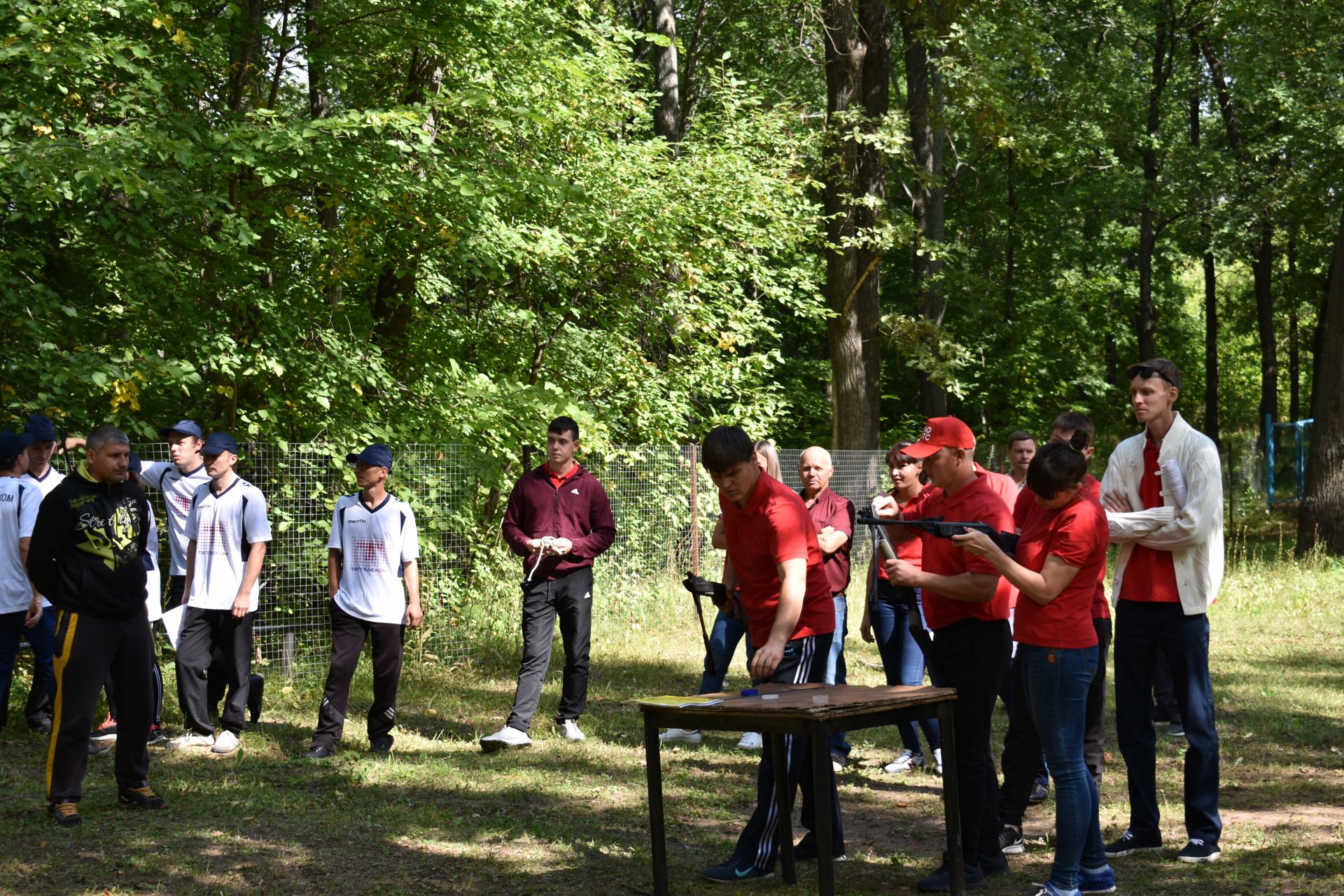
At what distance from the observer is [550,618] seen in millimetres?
8812

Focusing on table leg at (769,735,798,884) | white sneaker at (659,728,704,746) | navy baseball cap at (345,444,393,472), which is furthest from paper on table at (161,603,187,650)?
table leg at (769,735,798,884)

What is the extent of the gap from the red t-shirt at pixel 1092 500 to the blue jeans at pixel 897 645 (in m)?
1.18

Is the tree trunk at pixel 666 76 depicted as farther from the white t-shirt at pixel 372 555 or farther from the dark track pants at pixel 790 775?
the dark track pants at pixel 790 775

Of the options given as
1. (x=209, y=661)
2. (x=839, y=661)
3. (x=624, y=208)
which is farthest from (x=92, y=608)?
(x=624, y=208)

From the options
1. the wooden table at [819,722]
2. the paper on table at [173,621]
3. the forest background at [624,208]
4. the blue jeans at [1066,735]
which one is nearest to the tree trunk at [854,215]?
the forest background at [624,208]

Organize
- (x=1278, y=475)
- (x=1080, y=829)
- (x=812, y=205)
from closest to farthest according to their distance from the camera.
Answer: (x=1080, y=829), (x=812, y=205), (x=1278, y=475)

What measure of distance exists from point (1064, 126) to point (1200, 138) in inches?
336

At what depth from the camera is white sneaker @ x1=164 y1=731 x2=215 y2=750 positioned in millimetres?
8359

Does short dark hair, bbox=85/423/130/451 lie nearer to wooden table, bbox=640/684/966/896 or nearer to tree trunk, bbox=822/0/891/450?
wooden table, bbox=640/684/966/896

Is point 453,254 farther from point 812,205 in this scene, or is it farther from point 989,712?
point 812,205

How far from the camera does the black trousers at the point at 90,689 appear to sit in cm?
650

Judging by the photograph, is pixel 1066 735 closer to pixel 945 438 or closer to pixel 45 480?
pixel 945 438

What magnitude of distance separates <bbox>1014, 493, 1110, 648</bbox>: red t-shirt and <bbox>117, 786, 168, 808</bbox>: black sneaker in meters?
4.63

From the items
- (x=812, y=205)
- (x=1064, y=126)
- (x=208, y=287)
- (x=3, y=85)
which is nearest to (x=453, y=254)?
(x=208, y=287)
